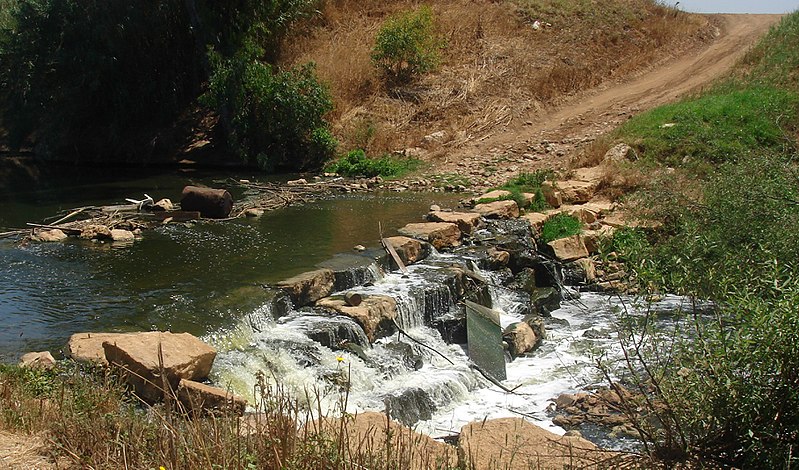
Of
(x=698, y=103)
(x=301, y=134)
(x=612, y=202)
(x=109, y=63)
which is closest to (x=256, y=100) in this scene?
(x=301, y=134)

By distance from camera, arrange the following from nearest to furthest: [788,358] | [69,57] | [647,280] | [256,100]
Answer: [788,358] < [647,280] < [256,100] < [69,57]

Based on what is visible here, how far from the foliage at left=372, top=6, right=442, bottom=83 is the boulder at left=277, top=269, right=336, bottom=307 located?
14.1 metres

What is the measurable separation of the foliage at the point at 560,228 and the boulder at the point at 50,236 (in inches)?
317

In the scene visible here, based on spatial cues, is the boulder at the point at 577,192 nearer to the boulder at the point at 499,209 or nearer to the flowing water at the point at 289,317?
the boulder at the point at 499,209

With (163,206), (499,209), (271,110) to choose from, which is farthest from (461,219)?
(271,110)

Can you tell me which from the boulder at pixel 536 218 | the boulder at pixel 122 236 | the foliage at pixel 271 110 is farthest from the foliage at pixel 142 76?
the boulder at pixel 122 236

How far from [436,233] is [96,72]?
1397 centimetres

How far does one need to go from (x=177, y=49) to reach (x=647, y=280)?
70.6 feet

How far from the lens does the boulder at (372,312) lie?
8.83 metres

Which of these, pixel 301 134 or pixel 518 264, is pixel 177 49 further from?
pixel 518 264

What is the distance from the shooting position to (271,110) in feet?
64.7

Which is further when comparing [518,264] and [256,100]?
[256,100]

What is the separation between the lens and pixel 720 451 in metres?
4.32

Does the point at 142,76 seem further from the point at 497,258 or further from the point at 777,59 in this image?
the point at 777,59
